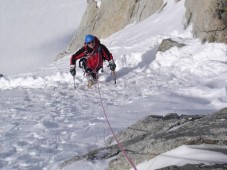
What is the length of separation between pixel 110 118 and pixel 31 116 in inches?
68.7

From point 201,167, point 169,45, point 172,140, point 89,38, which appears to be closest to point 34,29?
point 169,45

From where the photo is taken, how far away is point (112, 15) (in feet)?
85.1

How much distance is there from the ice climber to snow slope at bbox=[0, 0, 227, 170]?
0.38 m

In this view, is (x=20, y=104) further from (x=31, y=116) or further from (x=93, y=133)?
(x=93, y=133)

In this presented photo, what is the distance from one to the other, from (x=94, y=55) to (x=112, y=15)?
14817mm

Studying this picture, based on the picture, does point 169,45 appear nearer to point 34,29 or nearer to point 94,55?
point 94,55

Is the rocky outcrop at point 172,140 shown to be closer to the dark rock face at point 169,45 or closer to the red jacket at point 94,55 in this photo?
the red jacket at point 94,55

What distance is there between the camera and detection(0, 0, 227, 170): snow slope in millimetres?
6449

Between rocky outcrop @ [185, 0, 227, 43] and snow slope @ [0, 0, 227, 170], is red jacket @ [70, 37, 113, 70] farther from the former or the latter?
rocky outcrop @ [185, 0, 227, 43]

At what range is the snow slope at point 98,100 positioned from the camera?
6.45 meters

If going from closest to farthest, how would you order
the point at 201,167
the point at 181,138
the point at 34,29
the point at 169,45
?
1. the point at 201,167
2. the point at 181,138
3. the point at 169,45
4. the point at 34,29

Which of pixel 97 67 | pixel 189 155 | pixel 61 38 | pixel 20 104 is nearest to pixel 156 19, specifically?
pixel 97 67

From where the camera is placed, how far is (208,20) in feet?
40.4

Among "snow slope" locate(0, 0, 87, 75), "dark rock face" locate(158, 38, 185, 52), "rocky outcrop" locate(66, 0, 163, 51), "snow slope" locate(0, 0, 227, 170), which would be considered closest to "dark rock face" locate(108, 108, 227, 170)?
"snow slope" locate(0, 0, 227, 170)
